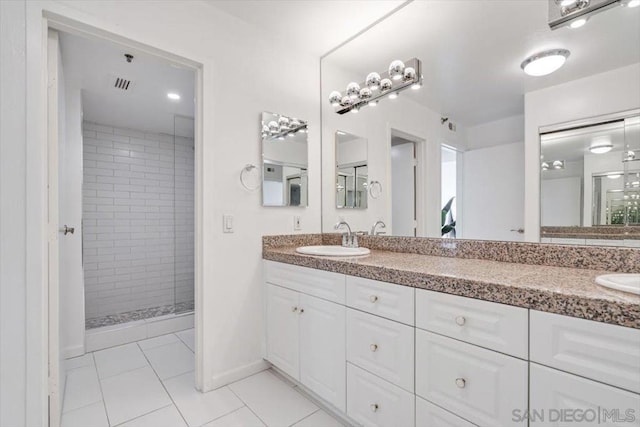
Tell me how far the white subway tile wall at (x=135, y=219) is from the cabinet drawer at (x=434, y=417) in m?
3.39

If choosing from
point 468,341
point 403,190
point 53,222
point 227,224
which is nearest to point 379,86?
point 403,190

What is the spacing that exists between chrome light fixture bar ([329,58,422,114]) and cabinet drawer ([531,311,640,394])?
1545mm

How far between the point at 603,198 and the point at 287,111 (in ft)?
6.14

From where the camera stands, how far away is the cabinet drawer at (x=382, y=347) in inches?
46.1

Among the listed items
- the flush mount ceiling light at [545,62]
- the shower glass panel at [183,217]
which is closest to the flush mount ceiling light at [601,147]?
the flush mount ceiling light at [545,62]

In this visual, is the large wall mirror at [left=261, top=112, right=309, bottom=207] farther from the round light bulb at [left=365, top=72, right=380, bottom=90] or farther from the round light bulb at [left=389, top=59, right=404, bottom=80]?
the round light bulb at [left=389, top=59, right=404, bottom=80]

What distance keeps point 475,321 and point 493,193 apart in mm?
835

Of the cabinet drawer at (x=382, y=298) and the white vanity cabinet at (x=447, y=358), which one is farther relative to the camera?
the cabinet drawer at (x=382, y=298)

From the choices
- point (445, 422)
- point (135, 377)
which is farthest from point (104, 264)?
point (445, 422)

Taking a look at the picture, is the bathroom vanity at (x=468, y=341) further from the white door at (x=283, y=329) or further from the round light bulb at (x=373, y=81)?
the round light bulb at (x=373, y=81)

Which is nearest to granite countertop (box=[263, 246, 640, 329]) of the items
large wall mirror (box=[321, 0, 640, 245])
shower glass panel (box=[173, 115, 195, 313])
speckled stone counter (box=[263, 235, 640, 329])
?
speckled stone counter (box=[263, 235, 640, 329])

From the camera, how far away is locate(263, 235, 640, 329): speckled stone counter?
75 cm

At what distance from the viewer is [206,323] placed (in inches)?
70.9

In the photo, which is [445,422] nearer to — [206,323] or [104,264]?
[206,323]
